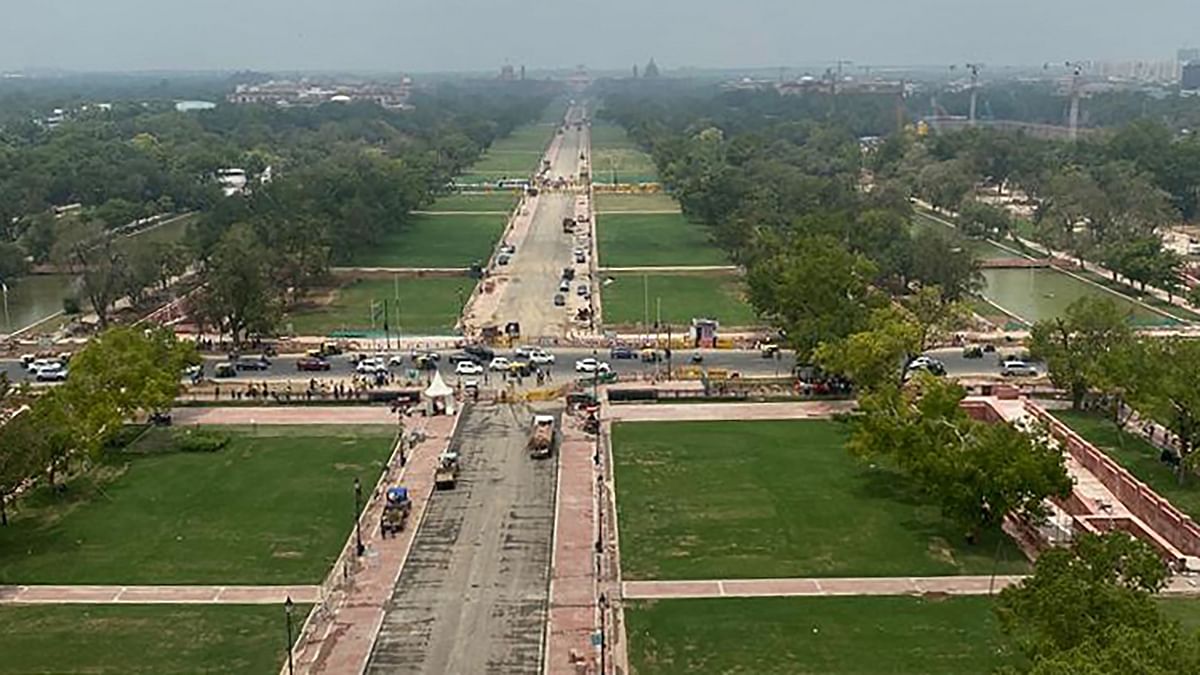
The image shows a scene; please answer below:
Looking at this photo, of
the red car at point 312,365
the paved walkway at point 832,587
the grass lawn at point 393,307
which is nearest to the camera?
the paved walkway at point 832,587

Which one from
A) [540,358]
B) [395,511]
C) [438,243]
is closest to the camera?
[395,511]

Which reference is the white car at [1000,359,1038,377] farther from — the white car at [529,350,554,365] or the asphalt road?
the white car at [529,350,554,365]

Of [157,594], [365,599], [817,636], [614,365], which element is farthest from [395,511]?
[614,365]

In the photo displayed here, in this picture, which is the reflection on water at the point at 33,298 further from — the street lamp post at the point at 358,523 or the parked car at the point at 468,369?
the street lamp post at the point at 358,523

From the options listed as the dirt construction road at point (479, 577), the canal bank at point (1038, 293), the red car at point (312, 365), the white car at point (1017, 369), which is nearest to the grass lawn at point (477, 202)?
the canal bank at point (1038, 293)

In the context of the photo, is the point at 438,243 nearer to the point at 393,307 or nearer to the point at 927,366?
the point at 393,307

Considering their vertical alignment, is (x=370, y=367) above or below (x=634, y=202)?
below

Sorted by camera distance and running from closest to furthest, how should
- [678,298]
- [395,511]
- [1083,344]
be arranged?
→ [395,511] → [1083,344] → [678,298]
